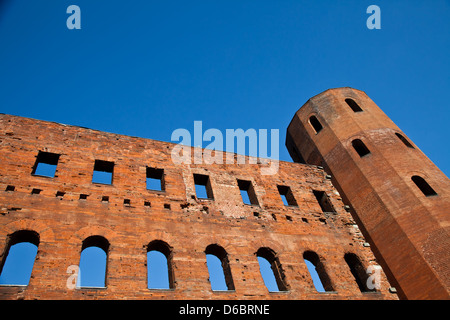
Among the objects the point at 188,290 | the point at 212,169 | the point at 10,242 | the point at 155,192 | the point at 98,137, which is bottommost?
the point at 188,290

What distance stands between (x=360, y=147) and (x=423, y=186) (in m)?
3.38

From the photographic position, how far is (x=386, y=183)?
14898 mm

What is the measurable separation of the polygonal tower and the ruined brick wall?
239 cm

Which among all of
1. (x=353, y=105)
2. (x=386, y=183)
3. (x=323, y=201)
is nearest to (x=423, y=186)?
(x=386, y=183)

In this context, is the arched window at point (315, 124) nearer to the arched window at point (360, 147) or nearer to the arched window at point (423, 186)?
the arched window at point (360, 147)

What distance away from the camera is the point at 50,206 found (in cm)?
910

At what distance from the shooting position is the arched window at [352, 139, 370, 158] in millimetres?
16875

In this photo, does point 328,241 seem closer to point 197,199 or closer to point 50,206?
point 197,199

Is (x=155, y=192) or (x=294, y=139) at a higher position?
(x=294, y=139)

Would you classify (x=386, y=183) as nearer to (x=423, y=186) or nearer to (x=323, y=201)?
(x=423, y=186)

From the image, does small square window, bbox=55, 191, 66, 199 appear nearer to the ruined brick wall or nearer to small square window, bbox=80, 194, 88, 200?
the ruined brick wall

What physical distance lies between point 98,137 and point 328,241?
26.9 feet
